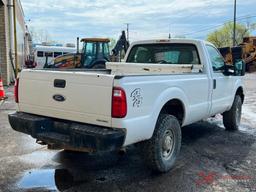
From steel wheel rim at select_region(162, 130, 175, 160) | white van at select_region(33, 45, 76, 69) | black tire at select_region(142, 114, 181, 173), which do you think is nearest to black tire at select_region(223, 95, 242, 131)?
black tire at select_region(142, 114, 181, 173)

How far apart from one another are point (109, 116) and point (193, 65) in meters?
2.73

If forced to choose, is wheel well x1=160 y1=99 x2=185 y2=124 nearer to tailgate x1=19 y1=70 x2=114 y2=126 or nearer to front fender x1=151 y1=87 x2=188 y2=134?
front fender x1=151 y1=87 x2=188 y2=134

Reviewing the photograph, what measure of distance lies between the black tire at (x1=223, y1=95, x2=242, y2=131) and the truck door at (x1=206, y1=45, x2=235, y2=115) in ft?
1.57

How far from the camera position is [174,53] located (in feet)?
22.8

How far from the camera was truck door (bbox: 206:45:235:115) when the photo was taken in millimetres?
6793

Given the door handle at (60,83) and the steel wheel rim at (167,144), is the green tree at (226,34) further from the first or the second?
the door handle at (60,83)

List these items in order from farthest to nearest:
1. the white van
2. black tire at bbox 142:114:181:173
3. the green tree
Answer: the green tree < the white van < black tire at bbox 142:114:181:173

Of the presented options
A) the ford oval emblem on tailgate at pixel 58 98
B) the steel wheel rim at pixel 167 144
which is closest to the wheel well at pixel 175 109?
the steel wheel rim at pixel 167 144

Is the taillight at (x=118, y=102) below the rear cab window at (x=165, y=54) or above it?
A: below

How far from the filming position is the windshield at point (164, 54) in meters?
6.79

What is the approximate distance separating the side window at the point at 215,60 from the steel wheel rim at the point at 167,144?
6.80ft

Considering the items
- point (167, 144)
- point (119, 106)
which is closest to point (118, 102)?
point (119, 106)

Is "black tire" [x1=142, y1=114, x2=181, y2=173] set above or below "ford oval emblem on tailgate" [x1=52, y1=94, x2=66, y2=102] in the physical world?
below

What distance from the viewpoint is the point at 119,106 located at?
4211mm
